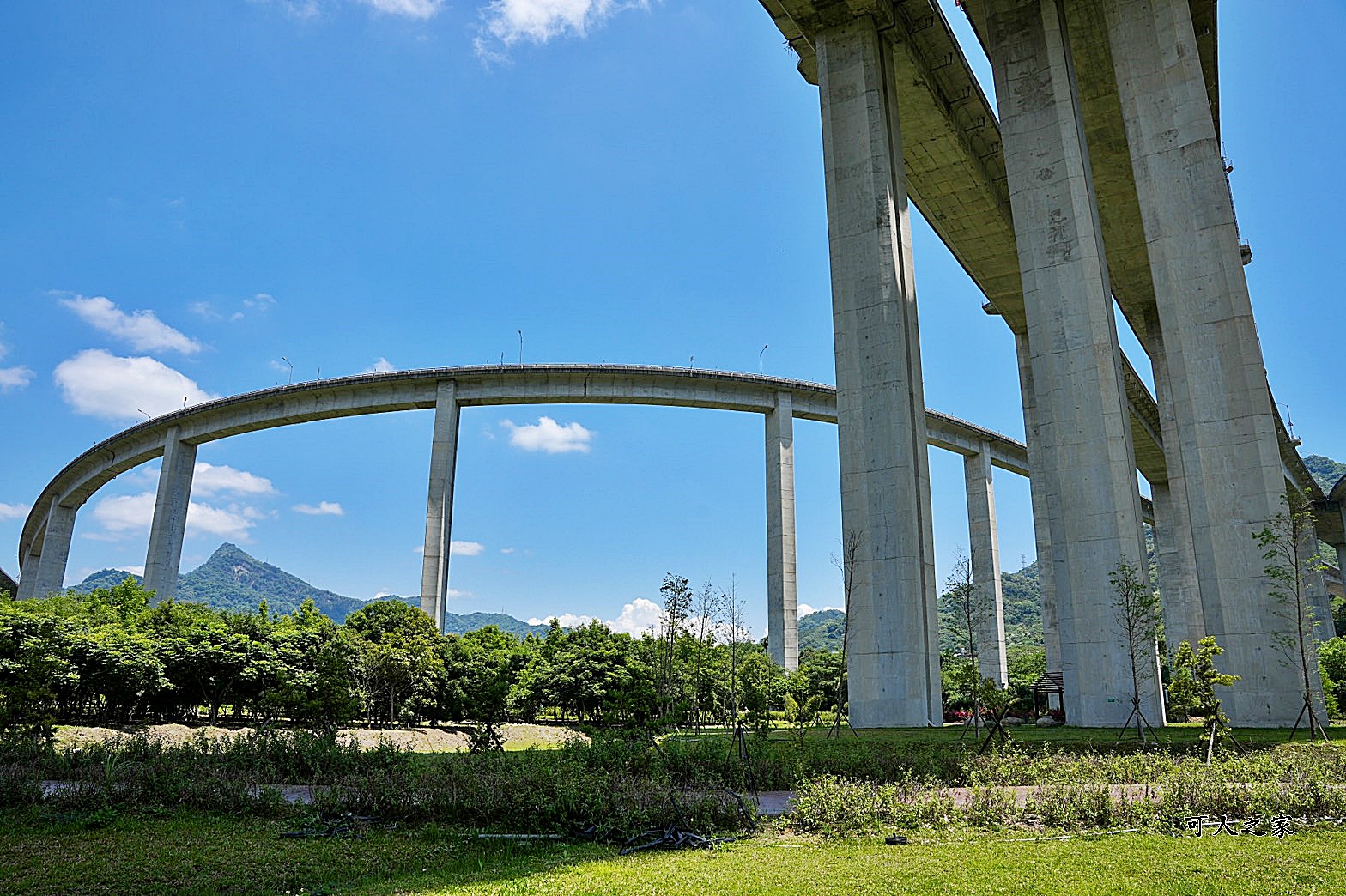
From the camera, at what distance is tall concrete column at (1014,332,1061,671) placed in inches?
1561

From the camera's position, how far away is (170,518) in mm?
47438

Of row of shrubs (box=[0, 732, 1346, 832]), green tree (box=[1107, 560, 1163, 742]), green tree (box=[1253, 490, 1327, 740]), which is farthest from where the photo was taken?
green tree (box=[1107, 560, 1163, 742])

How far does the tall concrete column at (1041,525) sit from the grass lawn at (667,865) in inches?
1299

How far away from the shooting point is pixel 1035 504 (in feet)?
136

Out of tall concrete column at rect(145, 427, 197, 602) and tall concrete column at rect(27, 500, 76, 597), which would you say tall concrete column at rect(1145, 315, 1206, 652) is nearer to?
tall concrete column at rect(145, 427, 197, 602)

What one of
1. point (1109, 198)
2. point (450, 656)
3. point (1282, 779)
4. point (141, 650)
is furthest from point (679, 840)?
point (1109, 198)

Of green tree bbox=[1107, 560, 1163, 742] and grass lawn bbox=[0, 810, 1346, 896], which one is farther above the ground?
green tree bbox=[1107, 560, 1163, 742]

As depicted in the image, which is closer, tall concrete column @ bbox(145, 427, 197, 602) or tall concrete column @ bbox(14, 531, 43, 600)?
tall concrete column @ bbox(145, 427, 197, 602)

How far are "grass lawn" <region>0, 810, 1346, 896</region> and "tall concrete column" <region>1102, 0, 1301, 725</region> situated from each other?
1442 cm

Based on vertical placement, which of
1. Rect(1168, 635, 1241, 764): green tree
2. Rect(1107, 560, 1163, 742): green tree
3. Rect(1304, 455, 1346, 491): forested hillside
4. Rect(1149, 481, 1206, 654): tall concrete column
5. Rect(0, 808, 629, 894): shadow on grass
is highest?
Rect(1304, 455, 1346, 491): forested hillside

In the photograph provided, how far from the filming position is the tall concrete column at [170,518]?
4694 cm

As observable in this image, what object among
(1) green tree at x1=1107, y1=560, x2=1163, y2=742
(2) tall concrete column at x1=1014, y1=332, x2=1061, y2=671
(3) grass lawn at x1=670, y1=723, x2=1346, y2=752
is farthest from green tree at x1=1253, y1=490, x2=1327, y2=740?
(2) tall concrete column at x1=1014, y1=332, x2=1061, y2=671

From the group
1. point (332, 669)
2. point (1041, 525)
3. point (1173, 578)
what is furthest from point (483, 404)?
point (1173, 578)

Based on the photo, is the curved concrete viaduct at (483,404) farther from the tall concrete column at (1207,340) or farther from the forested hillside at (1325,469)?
the forested hillside at (1325,469)
